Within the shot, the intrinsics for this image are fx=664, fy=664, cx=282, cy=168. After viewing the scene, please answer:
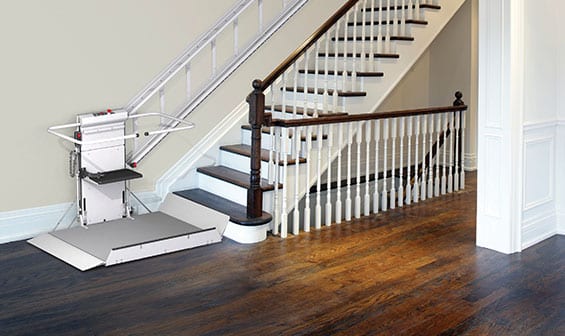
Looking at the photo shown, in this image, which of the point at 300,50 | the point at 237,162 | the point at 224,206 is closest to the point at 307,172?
the point at 224,206

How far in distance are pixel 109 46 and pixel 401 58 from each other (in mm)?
2681

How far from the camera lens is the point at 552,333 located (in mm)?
3279

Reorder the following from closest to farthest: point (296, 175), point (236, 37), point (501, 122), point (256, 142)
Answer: point (501, 122), point (256, 142), point (296, 175), point (236, 37)

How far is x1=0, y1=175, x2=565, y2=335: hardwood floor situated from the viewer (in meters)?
3.40

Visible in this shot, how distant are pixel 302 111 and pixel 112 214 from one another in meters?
1.88

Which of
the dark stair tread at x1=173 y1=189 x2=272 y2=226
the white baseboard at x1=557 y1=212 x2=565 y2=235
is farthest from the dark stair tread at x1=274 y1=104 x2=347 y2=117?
the white baseboard at x1=557 y1=212 x2=565 y2=235

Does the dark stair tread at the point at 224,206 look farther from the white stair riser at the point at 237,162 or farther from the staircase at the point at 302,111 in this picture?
the white stair riser at the point at 237,162

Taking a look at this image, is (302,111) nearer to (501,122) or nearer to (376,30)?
(376,30)

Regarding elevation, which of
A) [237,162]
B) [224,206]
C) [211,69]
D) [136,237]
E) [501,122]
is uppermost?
[211,69]

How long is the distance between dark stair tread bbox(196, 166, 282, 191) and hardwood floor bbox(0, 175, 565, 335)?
47 cm

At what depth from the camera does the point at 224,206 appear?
532 centimetres

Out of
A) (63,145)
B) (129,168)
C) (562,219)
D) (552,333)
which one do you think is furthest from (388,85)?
(552,333)

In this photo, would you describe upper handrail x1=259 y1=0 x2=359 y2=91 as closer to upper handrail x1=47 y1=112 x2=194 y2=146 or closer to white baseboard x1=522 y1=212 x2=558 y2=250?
upper handrail x1=47 y1=112 x2=194 y2=146

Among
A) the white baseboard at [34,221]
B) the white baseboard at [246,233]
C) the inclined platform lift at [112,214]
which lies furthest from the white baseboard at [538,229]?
the white baseboard at [34,221]
